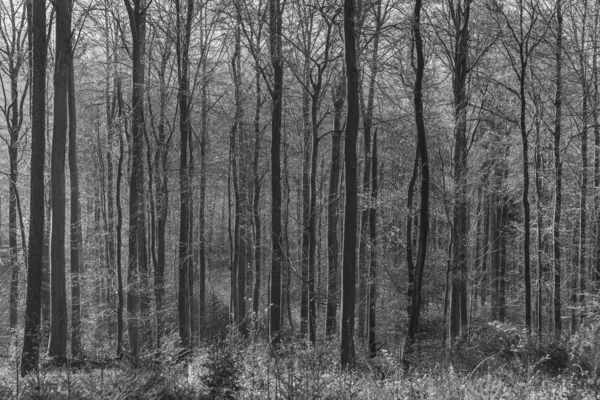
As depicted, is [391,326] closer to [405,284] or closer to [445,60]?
[405,284]

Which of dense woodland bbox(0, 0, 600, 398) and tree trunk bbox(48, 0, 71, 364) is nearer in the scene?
dense woodland bbox(0, 0, 600, 398)

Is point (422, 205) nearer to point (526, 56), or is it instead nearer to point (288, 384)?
point (526, 56)

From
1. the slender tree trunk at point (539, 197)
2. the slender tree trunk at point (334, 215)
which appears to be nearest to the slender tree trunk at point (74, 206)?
the slender tree trunk at point (334, 215)

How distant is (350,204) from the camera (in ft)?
27.3

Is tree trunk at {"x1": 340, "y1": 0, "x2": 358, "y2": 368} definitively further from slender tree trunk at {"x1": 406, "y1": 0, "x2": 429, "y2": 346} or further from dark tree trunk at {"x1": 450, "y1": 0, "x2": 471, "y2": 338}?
dark tree trunk at {"x1": 450, "y1": 0, "x2": 471, "y2": 338}

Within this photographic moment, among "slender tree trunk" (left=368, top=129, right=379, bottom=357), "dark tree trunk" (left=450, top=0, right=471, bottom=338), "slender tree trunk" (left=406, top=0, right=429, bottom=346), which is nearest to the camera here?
"slender tree trunk" (left=406, top=0, right=429, bottom=346)

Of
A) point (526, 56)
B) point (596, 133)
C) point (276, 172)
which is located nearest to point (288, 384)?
point (276, 172)

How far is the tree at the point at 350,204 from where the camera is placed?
26.9 ft

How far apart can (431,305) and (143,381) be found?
2282 centimetres

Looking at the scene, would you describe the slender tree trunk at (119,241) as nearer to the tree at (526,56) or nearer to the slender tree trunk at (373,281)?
the slender tree trunk at (373,281)

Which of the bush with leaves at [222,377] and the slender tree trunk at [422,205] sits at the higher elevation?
the slender tree trunk at [422,205]

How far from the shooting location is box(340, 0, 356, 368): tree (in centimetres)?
820

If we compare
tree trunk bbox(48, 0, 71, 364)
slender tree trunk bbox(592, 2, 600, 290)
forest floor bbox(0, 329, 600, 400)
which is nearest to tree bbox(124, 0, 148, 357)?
tree trunk bbox(48, 0, 71, 364)

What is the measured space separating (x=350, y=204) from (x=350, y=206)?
0.03m
